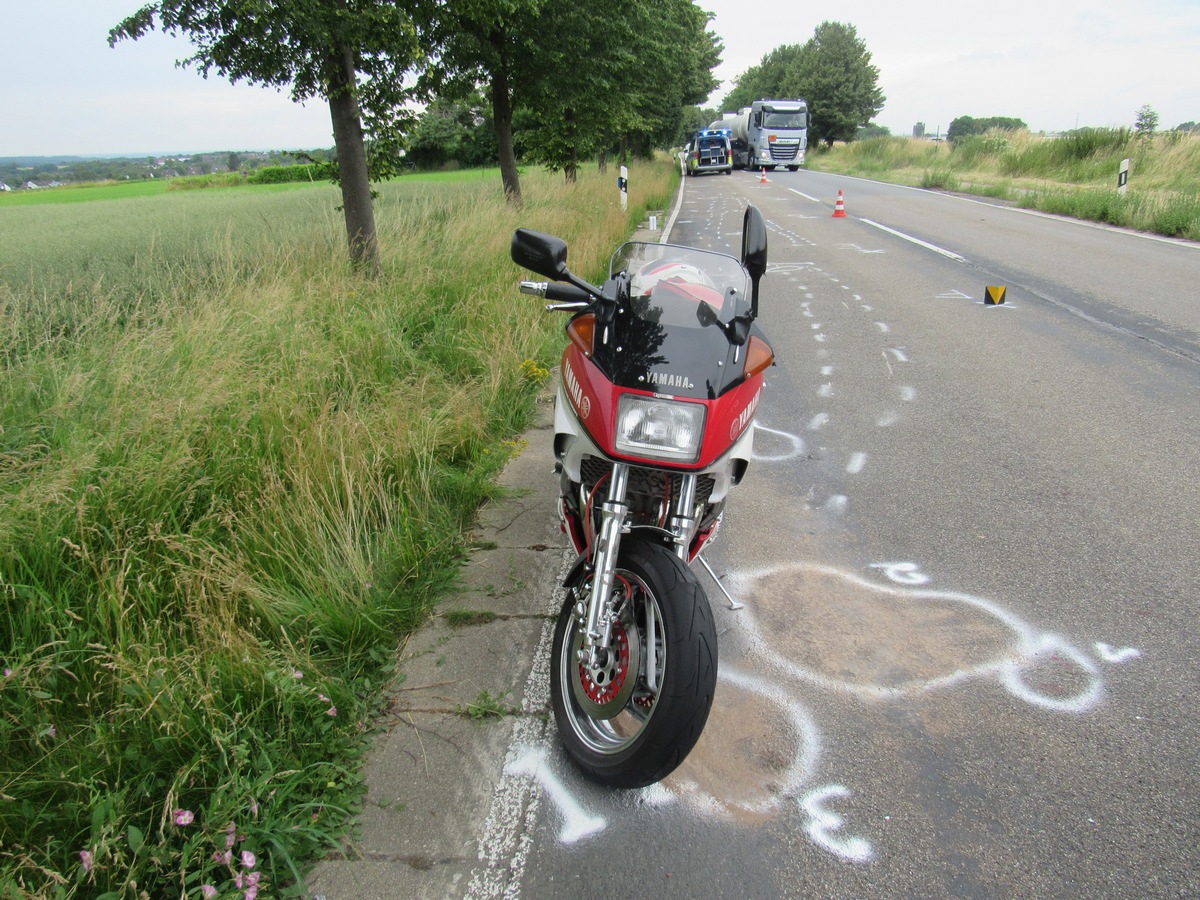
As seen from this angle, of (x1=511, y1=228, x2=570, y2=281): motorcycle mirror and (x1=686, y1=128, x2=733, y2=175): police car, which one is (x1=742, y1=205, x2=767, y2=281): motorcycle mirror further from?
(x1=686, y1=128, x2=733, y2=175): police car

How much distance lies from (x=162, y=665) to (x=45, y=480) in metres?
1.01

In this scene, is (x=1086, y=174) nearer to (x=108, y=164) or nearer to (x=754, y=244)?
(x=754, y=244)

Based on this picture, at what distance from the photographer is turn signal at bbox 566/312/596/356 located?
113 inches

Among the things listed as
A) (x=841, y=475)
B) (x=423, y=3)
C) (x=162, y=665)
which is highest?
(x=423, y=3)

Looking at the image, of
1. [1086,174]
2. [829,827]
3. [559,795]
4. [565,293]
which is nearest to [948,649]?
[829,827]

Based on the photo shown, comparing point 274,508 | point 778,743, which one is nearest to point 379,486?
point 274,508

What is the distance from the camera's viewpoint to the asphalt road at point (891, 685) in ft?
7.04

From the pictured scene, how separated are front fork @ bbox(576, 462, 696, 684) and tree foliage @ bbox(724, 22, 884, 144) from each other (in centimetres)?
7957

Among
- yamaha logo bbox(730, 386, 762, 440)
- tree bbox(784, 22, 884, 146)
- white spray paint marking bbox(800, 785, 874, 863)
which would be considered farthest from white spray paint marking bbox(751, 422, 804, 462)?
tree bbox(784, 22, 884, 146)

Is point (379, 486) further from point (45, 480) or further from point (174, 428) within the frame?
point (45, 480)

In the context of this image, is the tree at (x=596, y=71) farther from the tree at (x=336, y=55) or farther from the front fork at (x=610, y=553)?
the front fork at (x=610, y=553)

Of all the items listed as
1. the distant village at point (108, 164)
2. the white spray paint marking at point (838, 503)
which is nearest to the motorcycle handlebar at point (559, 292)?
the white spray paint marking at point (838, 503)

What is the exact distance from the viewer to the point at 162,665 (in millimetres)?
2514

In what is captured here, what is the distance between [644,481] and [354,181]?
629 cm
